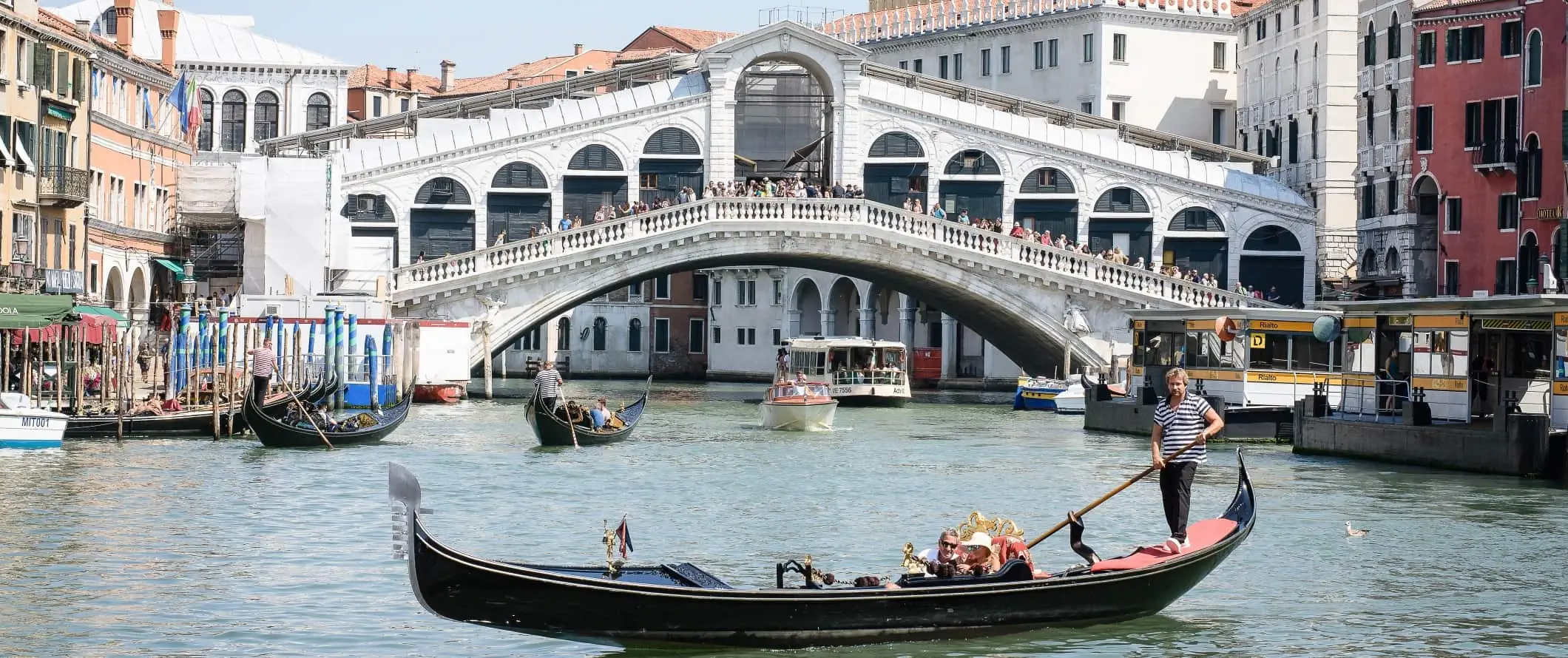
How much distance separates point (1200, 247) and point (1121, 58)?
866cm

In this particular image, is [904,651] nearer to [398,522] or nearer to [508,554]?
[398,522]

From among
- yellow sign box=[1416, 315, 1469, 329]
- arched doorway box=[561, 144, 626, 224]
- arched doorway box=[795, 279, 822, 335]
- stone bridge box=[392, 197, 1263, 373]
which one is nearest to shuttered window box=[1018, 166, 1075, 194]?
stone bridge box=[392, 197, 1263, 373]

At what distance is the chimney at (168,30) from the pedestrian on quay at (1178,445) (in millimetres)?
35007

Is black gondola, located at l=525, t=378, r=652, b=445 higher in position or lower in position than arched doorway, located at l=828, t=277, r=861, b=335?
lower

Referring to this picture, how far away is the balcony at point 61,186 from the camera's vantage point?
95.0 ft

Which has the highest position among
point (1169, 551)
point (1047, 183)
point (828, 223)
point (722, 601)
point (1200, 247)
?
point (1047, 183)

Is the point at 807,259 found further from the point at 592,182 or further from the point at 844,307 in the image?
the point at 844,307

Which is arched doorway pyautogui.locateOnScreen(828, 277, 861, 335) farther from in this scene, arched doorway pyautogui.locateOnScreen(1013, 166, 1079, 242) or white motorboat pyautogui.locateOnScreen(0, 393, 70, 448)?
white motorboat pyautogui.locateOnScreen(0, 393, 70, 448)

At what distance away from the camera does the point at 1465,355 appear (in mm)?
20750

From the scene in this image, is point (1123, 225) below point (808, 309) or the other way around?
the other way around

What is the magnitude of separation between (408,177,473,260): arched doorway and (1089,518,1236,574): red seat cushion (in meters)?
25.6

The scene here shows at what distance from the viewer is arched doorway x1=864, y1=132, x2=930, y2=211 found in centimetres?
3750

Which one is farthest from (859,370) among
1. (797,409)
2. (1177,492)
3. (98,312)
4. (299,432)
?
(1177,492)

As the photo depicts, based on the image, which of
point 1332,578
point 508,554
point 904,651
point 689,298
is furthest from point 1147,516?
point 689,298
